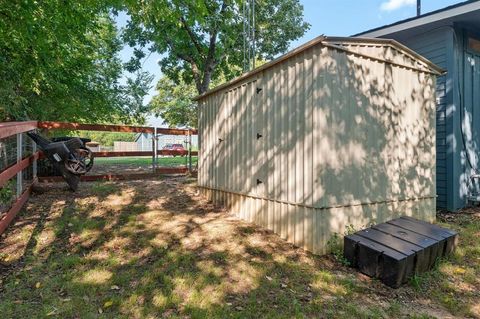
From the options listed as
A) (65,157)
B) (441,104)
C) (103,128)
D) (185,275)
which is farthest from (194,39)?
(185,275)

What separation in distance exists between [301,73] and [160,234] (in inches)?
113

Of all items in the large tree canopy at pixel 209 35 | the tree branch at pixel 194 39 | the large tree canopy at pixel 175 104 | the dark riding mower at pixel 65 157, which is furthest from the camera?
the large tree canopy at pixel 175 104

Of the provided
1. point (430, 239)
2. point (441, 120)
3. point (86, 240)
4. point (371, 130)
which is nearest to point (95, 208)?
point (86, 240)

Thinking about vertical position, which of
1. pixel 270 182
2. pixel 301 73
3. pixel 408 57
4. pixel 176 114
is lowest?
pixel 270 182

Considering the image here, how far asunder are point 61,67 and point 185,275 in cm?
839

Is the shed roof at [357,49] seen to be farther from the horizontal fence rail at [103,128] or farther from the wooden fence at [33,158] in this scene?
the horizontal fence rail at [103,128]

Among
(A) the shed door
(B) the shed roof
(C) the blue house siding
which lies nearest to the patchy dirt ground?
(A) the shed door

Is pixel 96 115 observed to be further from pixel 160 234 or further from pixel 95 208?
pixel 160 234

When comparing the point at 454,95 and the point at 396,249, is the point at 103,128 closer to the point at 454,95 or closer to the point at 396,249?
the point at 396,249

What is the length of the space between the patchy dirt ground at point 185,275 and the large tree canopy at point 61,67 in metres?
3.28

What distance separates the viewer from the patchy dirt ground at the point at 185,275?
293 cm

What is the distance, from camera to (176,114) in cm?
2980

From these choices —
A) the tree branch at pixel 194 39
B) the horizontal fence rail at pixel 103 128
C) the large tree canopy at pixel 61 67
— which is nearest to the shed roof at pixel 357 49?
the horizontal fence rail at pixel 103 128

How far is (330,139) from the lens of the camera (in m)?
4.06
